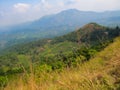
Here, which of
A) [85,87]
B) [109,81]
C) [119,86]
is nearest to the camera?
[119,86]

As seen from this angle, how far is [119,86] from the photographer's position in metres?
3.16

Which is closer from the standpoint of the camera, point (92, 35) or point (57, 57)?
point (57, 57)

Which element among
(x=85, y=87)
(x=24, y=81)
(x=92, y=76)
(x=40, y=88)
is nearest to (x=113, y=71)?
(x=92, y=76)

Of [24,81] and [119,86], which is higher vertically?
[119,86]

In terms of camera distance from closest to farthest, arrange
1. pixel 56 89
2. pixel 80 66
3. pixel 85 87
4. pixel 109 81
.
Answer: pixel 85 87
pixel 109 81
pixel 56 89
pixel 80 66

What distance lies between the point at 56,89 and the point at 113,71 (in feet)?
3.46

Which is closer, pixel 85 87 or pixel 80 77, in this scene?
pixel 85 87

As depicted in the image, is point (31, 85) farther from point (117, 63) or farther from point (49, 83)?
point (117, 63)

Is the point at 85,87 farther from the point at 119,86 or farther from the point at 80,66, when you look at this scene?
the point at 80,66

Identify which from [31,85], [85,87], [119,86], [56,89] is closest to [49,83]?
[56,89]

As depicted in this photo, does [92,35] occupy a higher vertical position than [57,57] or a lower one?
lower

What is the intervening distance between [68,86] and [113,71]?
3.50ft

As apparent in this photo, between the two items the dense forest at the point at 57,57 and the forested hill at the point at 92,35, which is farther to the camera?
the forested hill at the point at 92,35

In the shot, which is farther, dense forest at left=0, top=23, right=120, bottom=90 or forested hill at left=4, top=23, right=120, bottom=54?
forested hill at left=4, top=23, right=120, bottom=54
